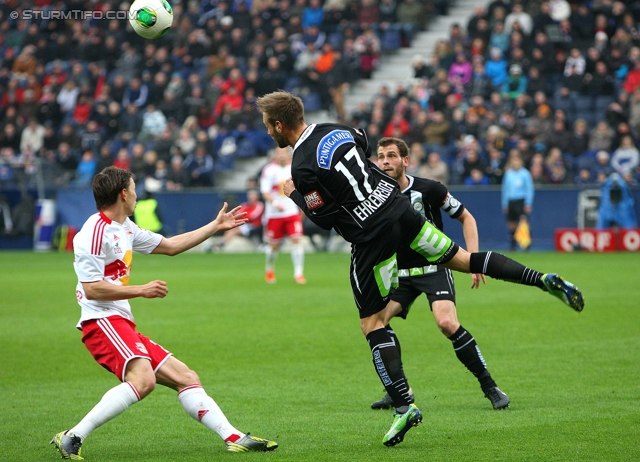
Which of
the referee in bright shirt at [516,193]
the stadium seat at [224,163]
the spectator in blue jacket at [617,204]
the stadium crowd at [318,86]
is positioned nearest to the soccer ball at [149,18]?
the stadium crowd at [318,86]

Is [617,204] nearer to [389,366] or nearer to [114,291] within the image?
[389,366]

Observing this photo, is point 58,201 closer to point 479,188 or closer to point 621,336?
point 479,188

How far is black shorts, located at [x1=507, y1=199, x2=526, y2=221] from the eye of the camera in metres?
22.5

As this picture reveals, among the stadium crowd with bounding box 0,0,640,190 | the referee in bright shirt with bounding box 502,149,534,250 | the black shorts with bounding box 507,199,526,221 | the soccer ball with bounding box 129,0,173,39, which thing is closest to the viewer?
the soccer ball with bounding box 129,0,173,39

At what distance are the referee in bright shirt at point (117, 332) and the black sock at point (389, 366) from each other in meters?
0.83

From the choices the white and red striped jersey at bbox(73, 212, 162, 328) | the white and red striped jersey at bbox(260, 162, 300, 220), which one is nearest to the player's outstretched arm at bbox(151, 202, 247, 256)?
the white and red striped jersey at bbox(73, 212, 162, 328)

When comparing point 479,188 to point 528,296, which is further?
point 479,188

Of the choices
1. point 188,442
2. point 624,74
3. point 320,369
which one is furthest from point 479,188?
point 188,442

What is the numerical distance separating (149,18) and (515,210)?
15728mm

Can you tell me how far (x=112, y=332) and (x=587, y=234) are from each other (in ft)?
60.8

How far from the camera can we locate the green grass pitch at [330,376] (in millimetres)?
5750

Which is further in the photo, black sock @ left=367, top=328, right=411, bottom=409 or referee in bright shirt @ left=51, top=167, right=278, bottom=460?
black sock @ left=367, top=328, right=411, bottom=409

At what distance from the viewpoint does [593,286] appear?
1498cm

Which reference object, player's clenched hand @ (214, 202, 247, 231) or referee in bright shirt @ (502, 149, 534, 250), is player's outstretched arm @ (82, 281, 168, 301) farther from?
referee in bright shirt @ (502, 149, 534, 250)
